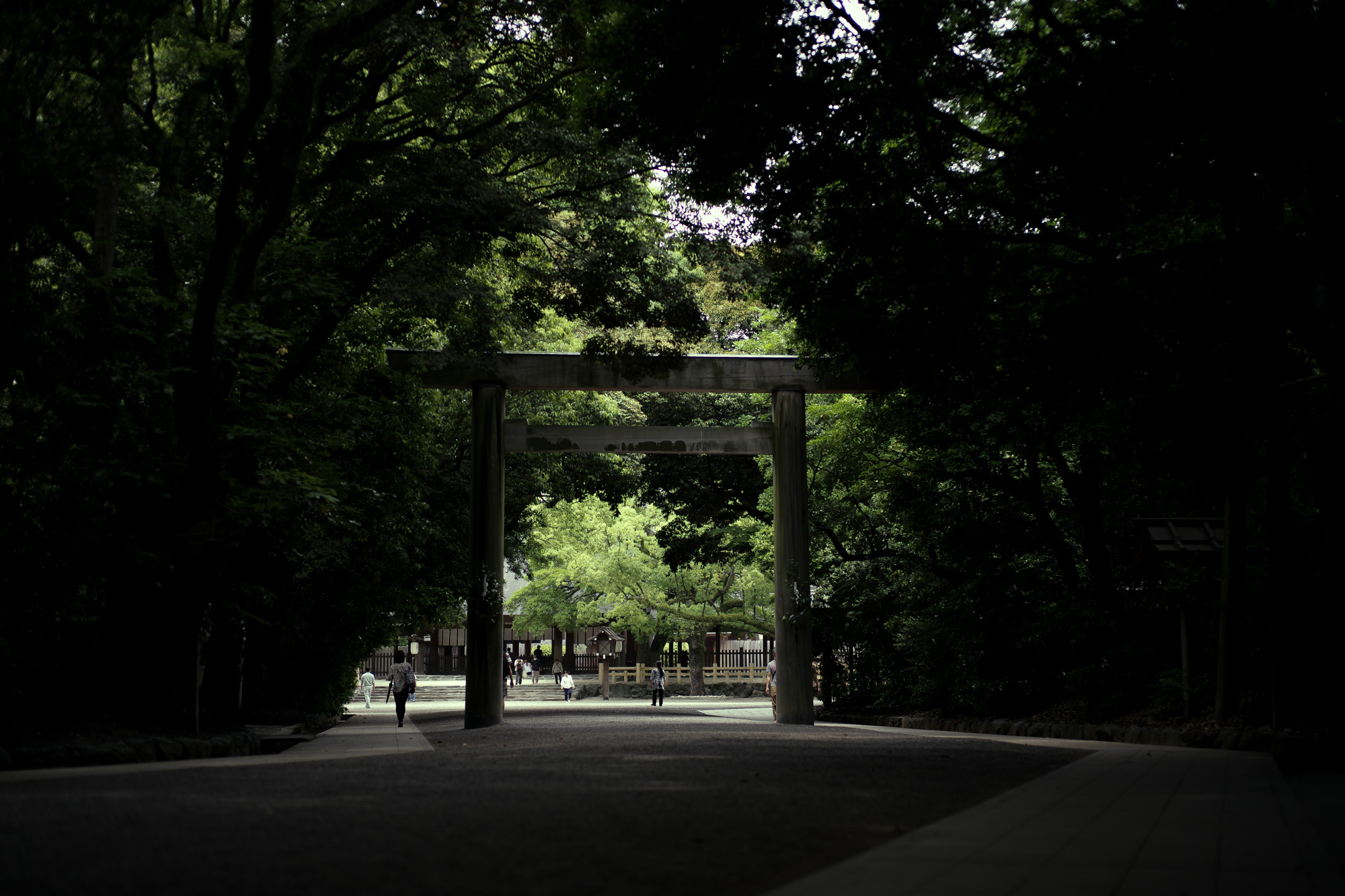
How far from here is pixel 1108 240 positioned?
38.6 feet

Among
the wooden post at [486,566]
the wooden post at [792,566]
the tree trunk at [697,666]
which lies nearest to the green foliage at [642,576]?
the tree trunk at [697,666]

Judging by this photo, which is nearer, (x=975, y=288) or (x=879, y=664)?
(x=975, y=288)

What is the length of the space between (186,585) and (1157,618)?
12750 millimetres

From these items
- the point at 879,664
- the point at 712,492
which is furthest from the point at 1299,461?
the point at 712,492

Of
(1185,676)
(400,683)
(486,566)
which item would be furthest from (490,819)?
(400,683)

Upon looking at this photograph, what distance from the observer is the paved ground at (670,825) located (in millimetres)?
4355

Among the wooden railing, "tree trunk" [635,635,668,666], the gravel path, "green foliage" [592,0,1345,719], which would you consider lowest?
the wooden railing

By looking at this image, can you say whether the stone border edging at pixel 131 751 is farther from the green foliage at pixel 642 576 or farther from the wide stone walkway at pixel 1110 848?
the green foliage at pixel 642 576

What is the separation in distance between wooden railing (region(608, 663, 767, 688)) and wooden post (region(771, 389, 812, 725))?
2347 cm

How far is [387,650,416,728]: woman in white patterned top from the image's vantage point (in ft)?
64.5

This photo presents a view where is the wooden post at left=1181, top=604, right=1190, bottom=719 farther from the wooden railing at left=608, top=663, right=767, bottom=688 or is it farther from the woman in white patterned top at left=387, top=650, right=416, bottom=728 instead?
the wooden railing at left=608, top=663, right=767, bottom=688

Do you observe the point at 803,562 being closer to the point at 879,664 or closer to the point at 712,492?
the point at 879,664

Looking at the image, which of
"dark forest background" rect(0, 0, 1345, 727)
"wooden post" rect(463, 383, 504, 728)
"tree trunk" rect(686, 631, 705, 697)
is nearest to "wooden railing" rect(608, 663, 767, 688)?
"tree trunk" rect(686, 631, 705, 697)

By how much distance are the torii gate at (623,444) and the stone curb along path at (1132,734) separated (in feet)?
7.50
